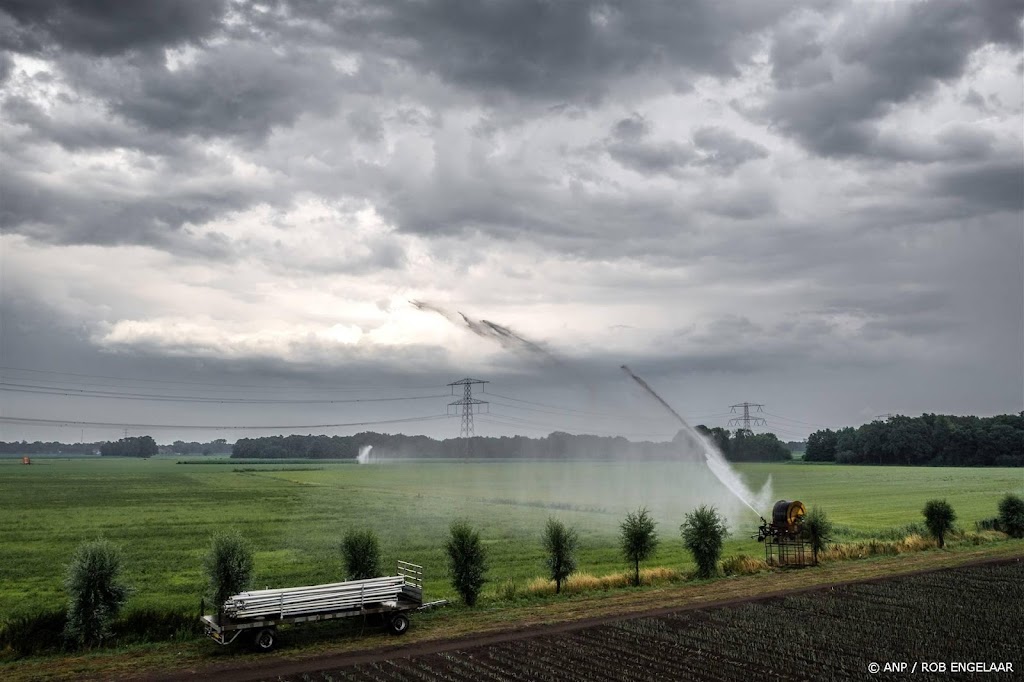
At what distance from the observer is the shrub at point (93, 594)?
87.7ft

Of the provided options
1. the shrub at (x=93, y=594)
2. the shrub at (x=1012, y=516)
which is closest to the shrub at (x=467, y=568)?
the shrub at (x=93, y=594)

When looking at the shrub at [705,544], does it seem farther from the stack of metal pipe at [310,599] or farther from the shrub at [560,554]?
the stack of metal pipe at [310,599]

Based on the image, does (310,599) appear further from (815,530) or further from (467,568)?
(815,530)

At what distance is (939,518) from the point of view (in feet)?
165

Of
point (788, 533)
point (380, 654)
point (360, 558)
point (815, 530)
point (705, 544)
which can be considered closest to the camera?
point (380, 654)

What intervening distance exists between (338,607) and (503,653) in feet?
19.7

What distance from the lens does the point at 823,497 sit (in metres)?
107

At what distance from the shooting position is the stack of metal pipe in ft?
84.9

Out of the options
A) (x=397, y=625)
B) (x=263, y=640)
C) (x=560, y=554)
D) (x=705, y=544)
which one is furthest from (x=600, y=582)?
(x=263, y=640)

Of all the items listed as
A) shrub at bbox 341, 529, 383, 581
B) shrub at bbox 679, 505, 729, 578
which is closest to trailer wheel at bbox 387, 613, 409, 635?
shrub at bbox 341, 529, 383, 581

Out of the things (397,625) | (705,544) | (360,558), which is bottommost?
(397,625)

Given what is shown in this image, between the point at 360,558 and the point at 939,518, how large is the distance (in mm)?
37629

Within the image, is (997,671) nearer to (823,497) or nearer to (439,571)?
(439,571)

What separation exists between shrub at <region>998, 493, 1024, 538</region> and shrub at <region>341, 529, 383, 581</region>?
45223 millimetres
